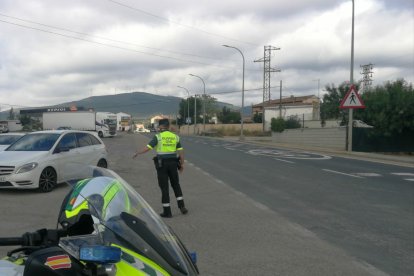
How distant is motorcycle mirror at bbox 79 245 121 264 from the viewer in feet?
5.98

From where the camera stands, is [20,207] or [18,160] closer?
[20,207]

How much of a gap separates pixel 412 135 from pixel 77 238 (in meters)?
30.3

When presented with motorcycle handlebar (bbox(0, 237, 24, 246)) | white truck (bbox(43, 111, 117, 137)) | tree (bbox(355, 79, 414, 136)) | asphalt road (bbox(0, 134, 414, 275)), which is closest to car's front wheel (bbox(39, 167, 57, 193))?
asphalt road (bbox(0, 134, 414, 275))

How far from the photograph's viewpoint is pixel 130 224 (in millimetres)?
2094

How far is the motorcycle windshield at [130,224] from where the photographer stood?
2025mm

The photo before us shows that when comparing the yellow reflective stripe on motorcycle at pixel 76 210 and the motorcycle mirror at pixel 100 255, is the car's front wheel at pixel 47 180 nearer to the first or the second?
the yellow reflective stripe on motorcycle at pixel 76 210

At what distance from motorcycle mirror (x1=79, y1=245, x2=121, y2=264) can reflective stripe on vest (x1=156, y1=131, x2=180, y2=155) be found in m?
6.84

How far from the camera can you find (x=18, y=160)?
1102 centimetres

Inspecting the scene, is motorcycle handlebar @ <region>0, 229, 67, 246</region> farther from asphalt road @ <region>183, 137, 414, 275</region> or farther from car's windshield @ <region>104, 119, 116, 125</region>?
car's windshield @ <region>104, 119, 116, 125</region>

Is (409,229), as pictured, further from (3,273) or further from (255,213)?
(3,273)

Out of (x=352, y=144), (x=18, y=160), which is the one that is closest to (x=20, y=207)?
(x=18, y=160)

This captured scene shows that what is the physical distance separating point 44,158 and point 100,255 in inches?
398

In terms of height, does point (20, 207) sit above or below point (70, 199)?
below

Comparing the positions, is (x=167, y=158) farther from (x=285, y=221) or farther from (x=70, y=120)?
(x=70, y=120)
